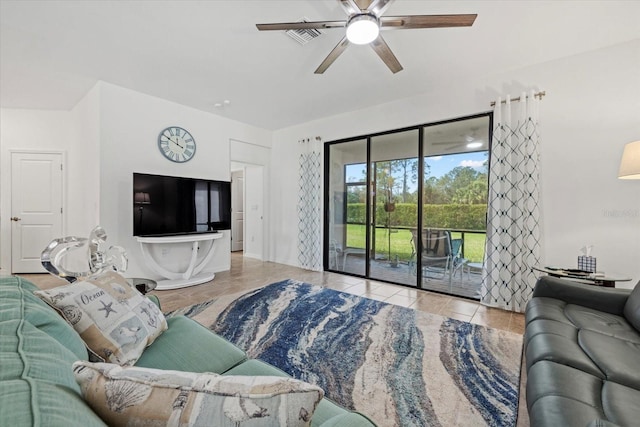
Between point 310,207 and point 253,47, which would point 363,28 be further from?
point 310,207

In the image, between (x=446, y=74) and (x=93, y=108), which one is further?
(x=93, y=108)

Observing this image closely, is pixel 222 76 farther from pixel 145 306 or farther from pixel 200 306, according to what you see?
pixel 145 306

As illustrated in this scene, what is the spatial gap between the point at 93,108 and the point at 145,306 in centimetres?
367

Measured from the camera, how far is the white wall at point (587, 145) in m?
2.61

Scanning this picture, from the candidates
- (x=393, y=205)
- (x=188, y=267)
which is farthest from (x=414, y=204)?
(x=188, y=267)

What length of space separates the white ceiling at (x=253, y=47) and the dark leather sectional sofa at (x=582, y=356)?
221 centimetres

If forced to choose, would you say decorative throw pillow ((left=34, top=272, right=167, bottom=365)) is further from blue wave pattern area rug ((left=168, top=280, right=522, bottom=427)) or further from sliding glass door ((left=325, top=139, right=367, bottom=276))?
sliding glass door ((left=325, top=139, right=367, bottom=276))

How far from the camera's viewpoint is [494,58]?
2.95 metres

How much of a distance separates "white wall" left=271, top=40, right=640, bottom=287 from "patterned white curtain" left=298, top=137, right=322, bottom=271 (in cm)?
259

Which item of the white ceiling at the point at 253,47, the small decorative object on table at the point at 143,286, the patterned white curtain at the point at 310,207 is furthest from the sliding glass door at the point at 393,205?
the small decorative object on table at the point at 143,286

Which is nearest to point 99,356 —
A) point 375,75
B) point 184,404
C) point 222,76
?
point 184,404

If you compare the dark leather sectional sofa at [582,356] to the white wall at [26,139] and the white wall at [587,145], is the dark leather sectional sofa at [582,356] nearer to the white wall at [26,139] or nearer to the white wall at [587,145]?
the white wall at [587,145]

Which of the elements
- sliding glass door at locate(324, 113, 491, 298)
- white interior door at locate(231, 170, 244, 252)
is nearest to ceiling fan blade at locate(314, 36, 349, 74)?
sliding glass door at locate(324, 113, 491, 298)

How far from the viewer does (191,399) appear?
0.54 m
